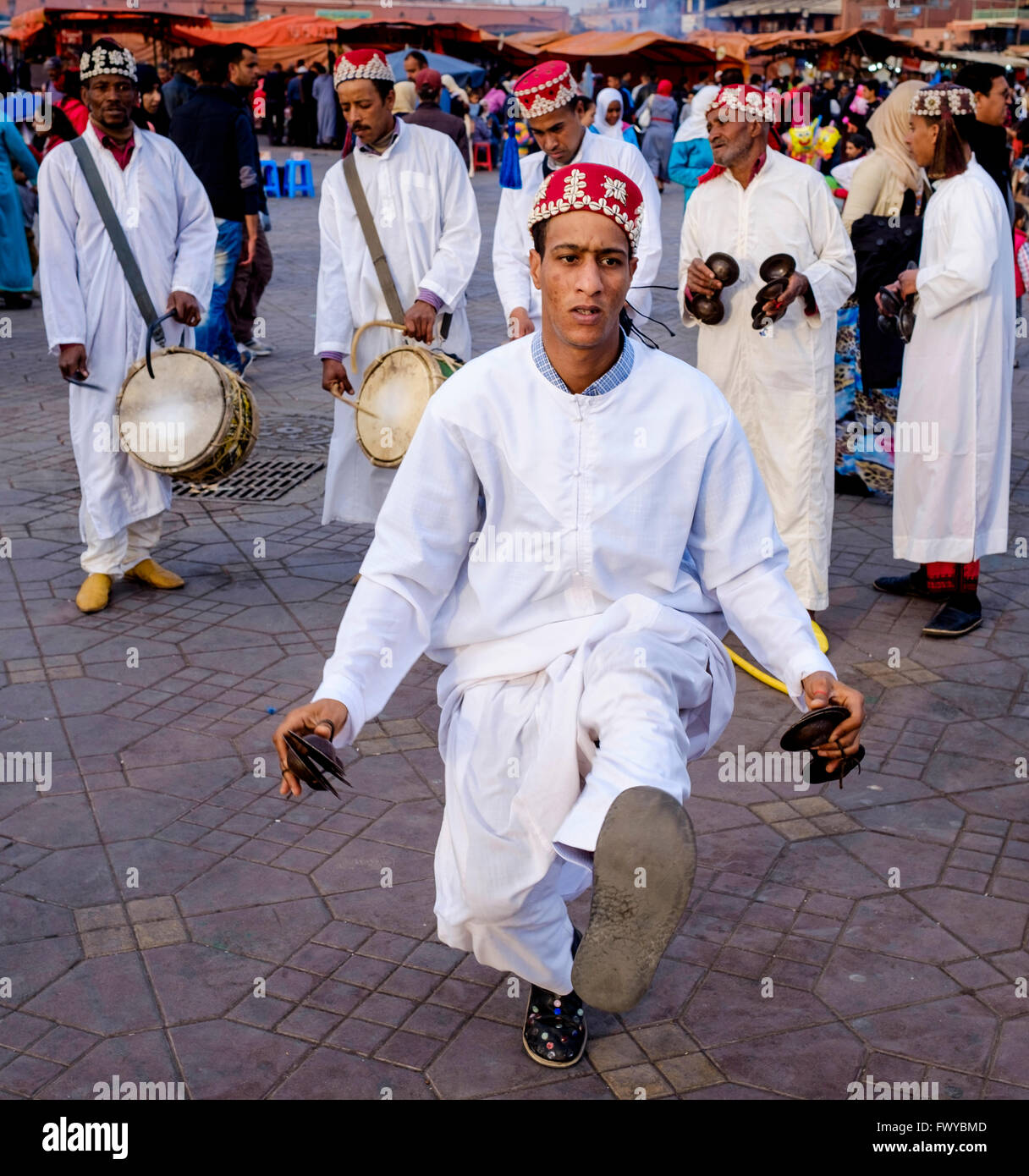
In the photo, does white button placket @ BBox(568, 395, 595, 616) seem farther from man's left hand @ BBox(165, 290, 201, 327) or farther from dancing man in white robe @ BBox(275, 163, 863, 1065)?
man's left hand @ BBox(165, 290, 201, 327)

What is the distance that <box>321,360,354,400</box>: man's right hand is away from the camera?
6.11m

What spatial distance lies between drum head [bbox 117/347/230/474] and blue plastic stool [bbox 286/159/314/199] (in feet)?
59.8

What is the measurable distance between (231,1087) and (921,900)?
186cm

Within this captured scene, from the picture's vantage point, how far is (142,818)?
4.25 meters

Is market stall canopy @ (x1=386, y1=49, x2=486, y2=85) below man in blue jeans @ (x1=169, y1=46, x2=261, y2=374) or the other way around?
the other way around

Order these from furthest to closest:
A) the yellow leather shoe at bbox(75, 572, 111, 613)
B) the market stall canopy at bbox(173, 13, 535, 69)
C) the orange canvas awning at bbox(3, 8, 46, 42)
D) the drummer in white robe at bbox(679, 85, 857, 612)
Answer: the market stall canopy at bbox(173, 13, 535, 69) < the orange canvas awning at bbox(3, 8, 46, 42) < the yellow leather shoe at bbox(75, 572, 111, 613) < the drummer in white robe at bbox(679, 85, 857, 612)

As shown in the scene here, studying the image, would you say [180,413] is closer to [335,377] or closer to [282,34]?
[335,377]

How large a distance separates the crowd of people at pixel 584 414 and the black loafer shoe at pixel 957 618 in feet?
0.07

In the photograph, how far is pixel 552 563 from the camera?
2930 mm

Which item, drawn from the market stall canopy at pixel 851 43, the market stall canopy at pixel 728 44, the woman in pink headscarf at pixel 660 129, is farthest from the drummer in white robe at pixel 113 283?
the market stall canopy at pixel 851 43

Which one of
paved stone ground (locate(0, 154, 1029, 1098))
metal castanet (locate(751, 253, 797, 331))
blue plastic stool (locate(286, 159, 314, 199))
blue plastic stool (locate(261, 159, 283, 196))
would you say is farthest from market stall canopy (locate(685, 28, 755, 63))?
paved stone ground (locate(0, 154, 1029, 1098))

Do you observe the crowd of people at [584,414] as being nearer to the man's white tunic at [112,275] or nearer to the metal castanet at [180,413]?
the man's white tunic at [112,275]

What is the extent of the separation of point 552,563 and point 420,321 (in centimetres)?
334

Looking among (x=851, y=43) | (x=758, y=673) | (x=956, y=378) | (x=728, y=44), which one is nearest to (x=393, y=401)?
(x=758, y=673)
